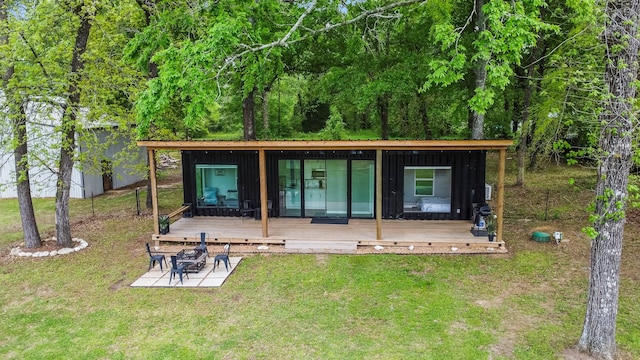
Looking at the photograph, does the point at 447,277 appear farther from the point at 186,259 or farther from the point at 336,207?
the point at 186,259

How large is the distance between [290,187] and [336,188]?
120 cm

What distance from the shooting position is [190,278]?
781 cm

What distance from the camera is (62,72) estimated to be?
363 inches

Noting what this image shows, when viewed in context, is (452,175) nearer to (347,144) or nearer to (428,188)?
(428,188)

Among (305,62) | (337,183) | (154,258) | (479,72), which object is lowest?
(154,258)

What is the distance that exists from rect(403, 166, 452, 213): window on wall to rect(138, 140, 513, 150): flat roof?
174 centimetres

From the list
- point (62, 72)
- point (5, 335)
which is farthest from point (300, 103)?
point (5, 335)

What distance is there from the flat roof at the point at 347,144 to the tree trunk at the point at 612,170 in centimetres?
352

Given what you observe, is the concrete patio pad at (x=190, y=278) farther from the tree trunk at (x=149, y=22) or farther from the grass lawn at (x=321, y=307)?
the tree trunk at (x=149, y=22)

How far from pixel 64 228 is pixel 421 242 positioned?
795 cm

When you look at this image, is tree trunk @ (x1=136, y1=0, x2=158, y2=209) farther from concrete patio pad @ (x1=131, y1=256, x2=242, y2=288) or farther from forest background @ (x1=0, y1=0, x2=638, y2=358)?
concrete patio pad @ (x1=131, y1=256, x2=242, y2=288)

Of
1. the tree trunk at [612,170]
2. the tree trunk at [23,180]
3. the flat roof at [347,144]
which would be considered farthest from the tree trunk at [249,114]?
the tree trunk at [612,170]

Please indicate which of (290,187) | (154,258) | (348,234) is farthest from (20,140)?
(348,234)

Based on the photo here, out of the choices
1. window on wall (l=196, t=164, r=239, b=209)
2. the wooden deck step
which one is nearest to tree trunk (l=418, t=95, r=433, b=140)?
window on wall (l=196, t=164, r=239, b=209)
